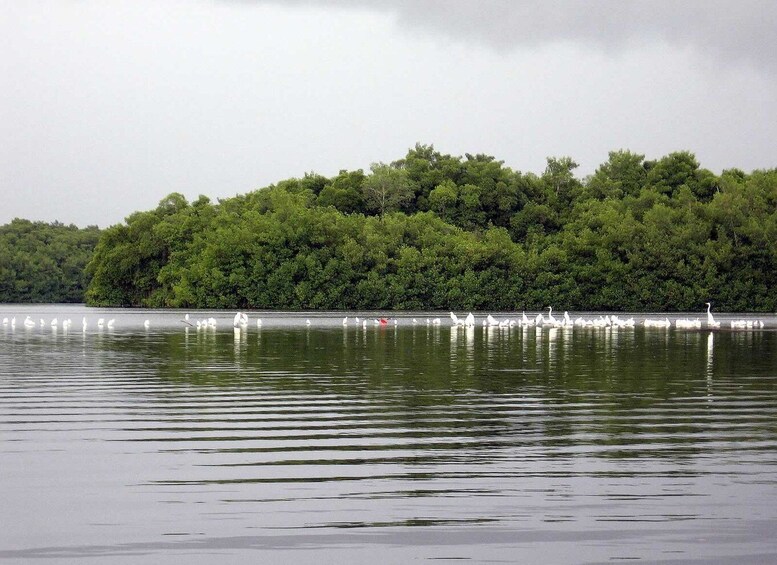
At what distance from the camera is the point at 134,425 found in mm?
13742

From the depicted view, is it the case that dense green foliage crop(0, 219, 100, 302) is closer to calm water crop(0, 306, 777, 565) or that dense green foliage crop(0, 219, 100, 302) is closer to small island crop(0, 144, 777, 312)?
small island crop(0, 144, 777, 312)

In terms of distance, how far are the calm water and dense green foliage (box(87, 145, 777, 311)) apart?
5026 centimetres

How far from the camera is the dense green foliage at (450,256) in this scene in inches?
2820

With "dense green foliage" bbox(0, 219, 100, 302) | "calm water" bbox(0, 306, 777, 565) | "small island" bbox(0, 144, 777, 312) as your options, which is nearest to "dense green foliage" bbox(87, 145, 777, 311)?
"small island" bbox(0, 144, 777, 312)

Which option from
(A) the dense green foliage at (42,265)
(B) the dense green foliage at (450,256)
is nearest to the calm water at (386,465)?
(B) the dense green foliage at (450,256)

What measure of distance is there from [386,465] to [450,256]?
63996mm

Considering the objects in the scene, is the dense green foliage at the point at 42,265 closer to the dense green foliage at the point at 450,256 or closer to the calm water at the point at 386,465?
the dense green foliage at the point at 450,256

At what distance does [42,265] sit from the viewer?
94812 mm

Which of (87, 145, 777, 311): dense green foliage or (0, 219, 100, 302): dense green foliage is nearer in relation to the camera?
(87, 145, 777, 311): dense green foliage

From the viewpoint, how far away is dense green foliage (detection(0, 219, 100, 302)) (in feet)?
306

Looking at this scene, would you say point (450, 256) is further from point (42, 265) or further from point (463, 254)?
point (42, 265)

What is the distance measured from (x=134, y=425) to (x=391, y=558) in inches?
274

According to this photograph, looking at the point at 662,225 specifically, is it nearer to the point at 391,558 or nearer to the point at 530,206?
the point at 530,206

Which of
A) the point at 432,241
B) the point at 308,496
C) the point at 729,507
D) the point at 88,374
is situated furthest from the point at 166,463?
the point at 432,241
